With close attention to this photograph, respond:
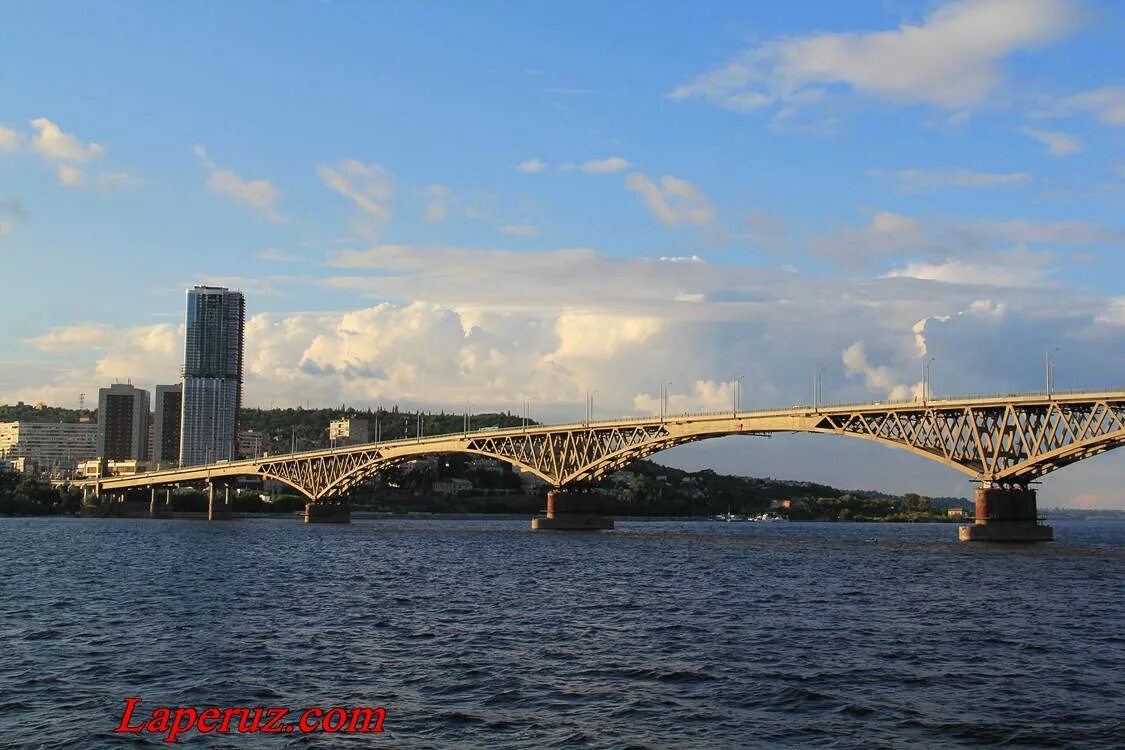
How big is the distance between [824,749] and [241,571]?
55.6 meters

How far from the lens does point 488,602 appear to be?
5494cm

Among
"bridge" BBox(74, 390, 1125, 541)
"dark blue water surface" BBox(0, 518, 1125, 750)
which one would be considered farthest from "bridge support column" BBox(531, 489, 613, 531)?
"dark blue water surface" BBox(0, 518, 1125, 750)

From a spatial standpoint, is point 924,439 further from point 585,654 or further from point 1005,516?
point 585,654

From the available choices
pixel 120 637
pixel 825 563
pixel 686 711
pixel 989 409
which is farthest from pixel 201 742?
pixel 989 409

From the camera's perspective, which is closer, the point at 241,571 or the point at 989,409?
the point at 241,571

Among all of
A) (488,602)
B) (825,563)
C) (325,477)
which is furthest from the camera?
(325,477)

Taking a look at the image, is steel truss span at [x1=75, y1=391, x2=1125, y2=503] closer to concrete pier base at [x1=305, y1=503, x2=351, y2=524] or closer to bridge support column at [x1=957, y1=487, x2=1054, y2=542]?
bridge support column at [x1=957, y1=487, x2=1054, y2=542]

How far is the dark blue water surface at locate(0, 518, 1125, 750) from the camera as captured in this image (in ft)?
90.5

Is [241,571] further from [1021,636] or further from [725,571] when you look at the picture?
[1021,636]

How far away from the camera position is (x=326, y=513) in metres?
196

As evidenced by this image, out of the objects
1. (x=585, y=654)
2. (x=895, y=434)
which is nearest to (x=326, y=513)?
(x=895, y=434)

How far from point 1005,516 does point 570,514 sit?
61409 mm

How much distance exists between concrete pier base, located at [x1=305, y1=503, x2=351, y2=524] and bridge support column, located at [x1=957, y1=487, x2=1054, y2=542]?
112 metres

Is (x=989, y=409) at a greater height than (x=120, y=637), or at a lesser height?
greater
